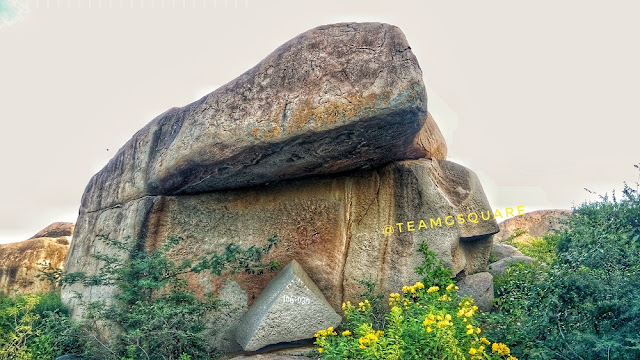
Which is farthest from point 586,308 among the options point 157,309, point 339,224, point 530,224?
point 530,224

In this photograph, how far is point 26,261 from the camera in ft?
45.4

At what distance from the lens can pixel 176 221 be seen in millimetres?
7508

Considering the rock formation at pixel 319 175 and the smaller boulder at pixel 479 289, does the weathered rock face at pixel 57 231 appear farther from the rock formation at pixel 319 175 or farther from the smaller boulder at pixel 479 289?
the smaller boulder at pixel 479 289

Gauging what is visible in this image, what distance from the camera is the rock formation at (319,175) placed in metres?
6.08

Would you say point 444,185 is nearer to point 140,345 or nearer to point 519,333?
point 519,333

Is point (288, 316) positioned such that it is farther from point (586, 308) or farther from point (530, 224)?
point (530, 224)

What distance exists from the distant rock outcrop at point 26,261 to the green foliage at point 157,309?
27.1 feet

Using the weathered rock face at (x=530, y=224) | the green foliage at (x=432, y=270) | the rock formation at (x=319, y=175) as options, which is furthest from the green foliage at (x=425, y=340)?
the weathered rock face at (x=530, y=224)

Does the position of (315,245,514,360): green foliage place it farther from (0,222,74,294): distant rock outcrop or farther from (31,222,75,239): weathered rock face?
(31,222,75,239): weathered rock face

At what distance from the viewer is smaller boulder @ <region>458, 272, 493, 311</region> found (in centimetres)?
683

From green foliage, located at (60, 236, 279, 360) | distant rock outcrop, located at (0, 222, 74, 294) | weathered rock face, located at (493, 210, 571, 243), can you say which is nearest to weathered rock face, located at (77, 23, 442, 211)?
green foliage, located at (60, 236, 279, 360)

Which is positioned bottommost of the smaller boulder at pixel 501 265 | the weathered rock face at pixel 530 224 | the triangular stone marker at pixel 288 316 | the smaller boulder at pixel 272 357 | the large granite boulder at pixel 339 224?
the weathered rock face at pixel 530 224

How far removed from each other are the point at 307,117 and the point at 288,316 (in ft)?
8.65

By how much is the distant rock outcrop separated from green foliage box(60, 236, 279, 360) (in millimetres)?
8269
